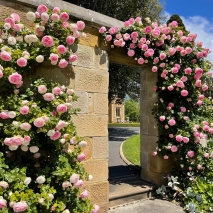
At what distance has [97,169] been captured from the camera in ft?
9.86

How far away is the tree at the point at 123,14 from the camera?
422 inches

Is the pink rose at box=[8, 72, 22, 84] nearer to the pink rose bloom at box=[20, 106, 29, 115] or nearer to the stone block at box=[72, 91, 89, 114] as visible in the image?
the pink rose bloom at box=[20, 106, 29, 115]

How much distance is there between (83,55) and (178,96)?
79.8 inches

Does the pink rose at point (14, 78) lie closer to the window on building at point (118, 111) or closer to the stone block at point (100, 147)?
the stone block at point (100, 147)

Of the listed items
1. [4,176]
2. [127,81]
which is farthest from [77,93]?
[127,81]

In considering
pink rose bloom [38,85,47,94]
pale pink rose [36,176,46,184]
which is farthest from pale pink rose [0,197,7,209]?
pink rose bloom [38,85,47,94]

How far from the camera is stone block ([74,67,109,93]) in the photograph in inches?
113

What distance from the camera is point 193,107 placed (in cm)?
397

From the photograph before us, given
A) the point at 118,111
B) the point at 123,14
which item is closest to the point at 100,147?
the point at 123,14

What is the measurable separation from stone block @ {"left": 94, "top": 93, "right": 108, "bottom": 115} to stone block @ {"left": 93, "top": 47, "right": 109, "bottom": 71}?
41 centimetres

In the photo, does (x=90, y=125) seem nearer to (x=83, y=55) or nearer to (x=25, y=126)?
(x=83, y=55)

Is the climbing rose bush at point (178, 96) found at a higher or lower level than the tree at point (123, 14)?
lower

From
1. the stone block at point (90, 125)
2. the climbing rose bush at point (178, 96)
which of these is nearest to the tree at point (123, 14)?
the climbing rose bush at point (178, 96)

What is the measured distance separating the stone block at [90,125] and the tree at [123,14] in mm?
8100
